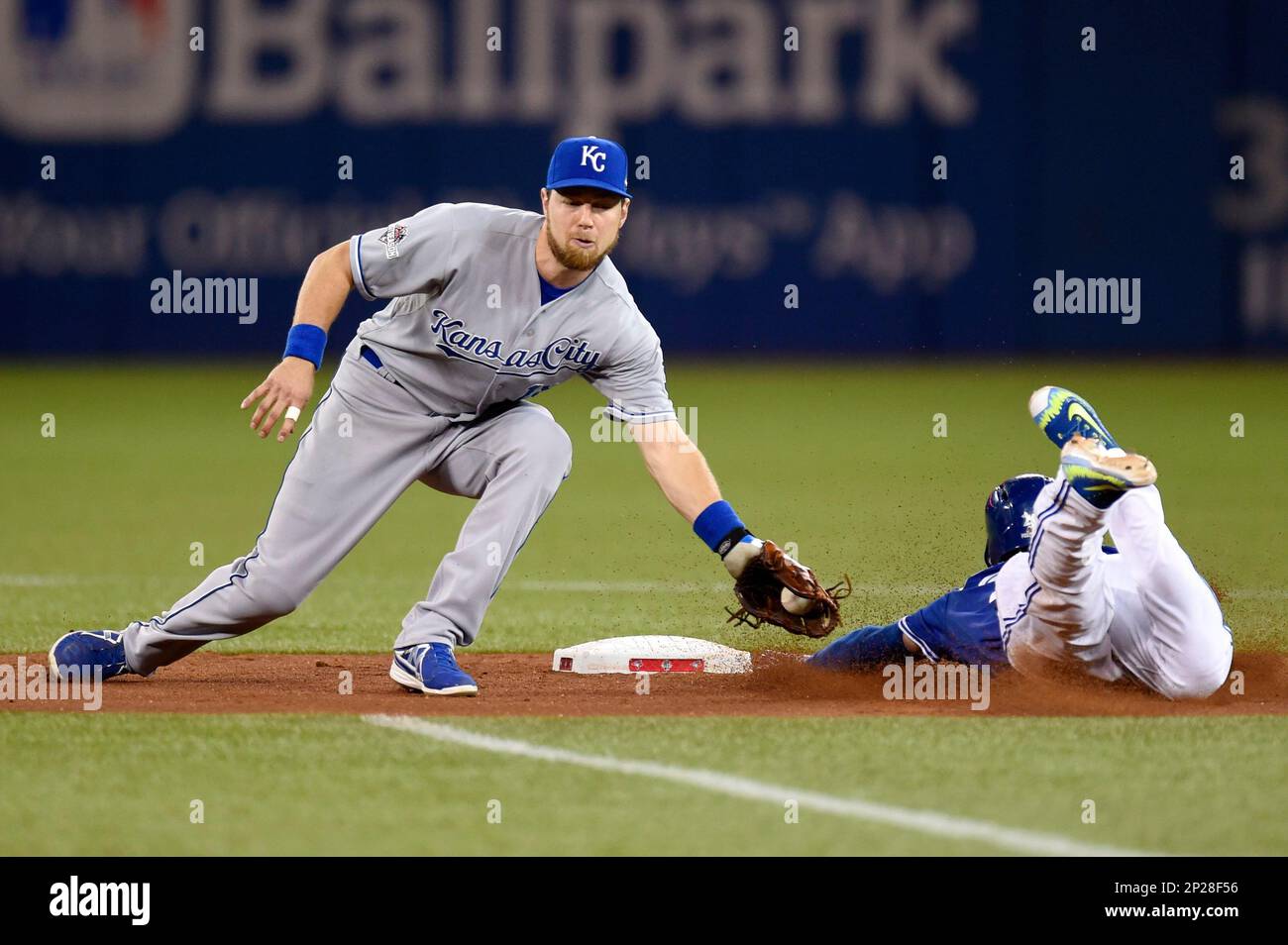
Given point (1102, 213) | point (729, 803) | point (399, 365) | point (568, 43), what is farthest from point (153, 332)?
point (729, 803)

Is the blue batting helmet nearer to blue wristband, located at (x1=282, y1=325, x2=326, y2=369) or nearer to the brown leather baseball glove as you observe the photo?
the brown leather baseball glove

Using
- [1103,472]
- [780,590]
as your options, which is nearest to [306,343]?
[780,590]

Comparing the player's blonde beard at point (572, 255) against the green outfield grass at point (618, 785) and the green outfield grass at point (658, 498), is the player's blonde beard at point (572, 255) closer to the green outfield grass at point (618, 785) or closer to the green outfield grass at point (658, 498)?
the green outfield grass at point (618, 785)

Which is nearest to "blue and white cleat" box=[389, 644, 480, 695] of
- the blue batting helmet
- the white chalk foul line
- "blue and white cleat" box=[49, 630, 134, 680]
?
the white chalk foul line
